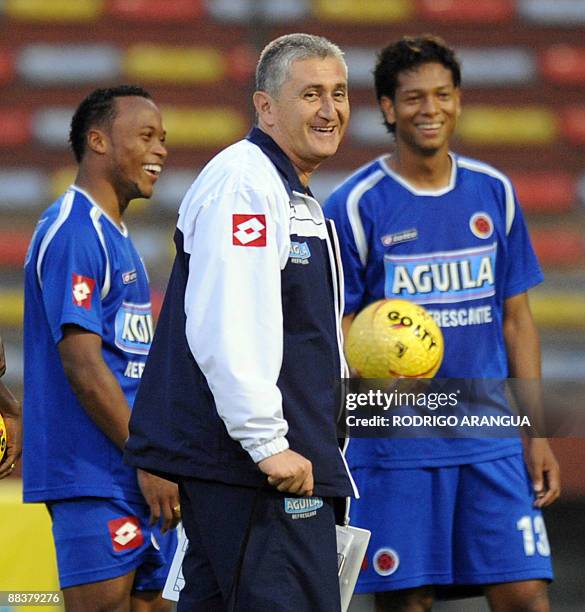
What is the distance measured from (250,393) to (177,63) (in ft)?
15.0

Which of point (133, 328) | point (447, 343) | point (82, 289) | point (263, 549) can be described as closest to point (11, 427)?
point (82, 289)

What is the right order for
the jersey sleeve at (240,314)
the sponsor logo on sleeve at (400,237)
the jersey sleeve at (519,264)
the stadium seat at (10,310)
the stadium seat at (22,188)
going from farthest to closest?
the stadium seat at (22,188) < the stadium seat at (10,310) < the jersey sleeve at (519,264) < the sponsor logo on sleeve at (400,237) < the jersey sleeve at (240,314)

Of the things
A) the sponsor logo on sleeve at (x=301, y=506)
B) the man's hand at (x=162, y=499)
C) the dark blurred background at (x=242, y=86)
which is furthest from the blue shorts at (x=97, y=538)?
the dark blurred background at (x=242, y=86)

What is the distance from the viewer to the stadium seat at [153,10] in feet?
23.9

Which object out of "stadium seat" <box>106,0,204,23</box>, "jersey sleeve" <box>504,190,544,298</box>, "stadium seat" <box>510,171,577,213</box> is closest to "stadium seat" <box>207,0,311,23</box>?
"stadium seat" <box>106,0,204,23</box>

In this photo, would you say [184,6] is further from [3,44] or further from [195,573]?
[195,573]

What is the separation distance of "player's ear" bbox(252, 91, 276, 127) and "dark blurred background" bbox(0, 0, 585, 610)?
3.60 metres

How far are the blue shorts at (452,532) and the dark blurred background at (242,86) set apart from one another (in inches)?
106

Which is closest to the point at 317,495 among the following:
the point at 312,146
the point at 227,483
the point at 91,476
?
the point at 227,483

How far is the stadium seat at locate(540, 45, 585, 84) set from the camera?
7.40 metres

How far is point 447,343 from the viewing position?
451 cm

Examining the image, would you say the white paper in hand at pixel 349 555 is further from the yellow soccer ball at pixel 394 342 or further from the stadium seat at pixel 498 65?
the stadium seat at pixel 498 65

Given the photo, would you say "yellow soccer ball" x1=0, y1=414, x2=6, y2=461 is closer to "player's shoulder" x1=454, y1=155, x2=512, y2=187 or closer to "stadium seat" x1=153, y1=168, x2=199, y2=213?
"player's shoulder" x1=454, y1=155, x2=512, y2=187

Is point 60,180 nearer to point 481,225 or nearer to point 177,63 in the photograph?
point 177,63
